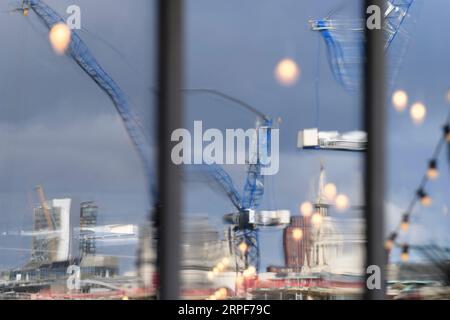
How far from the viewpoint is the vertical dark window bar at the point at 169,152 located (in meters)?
1.91

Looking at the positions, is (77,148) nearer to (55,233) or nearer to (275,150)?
(55,233)

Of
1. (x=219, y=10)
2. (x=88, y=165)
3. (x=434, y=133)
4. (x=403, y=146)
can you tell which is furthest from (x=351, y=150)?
(x=88, y=165)

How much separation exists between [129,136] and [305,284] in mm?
731

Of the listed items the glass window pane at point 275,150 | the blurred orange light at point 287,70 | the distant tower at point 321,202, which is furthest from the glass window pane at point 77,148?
the distant tower at point 321,202

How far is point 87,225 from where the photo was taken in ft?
6.80

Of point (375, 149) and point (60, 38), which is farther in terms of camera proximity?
point (60, 38)

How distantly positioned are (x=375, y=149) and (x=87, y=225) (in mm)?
926

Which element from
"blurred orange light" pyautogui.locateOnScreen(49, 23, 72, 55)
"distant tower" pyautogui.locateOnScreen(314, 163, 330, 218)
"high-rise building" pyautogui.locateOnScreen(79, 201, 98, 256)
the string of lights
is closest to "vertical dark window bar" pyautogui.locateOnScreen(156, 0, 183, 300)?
"high-rise building" pyautogui.locateOnScreen(79, 201, 98, 256)

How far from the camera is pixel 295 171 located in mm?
2143

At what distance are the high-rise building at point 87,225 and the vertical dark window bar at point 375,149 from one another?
33.4 inches

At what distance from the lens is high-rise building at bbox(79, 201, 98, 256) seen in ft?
6.76

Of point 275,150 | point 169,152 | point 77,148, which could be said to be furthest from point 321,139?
point 77,148

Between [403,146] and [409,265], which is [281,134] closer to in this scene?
[403,146]

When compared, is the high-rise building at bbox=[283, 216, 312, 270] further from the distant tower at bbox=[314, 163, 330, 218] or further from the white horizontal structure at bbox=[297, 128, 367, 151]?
the white horizontal structure at bbox=[297, 128, 367, 151]
